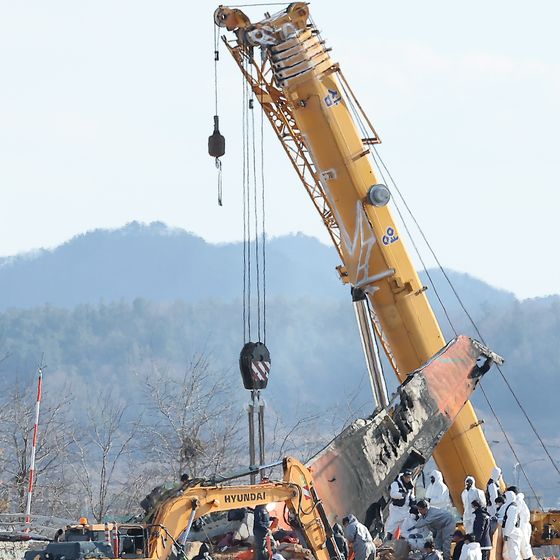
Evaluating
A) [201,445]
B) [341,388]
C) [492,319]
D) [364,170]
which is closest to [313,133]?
[364,170]

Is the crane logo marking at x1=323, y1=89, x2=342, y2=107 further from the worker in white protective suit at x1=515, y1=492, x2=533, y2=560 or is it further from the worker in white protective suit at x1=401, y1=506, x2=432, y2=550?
the worker in white protective suit at x1=401, y1=506, x2=432, y2=550

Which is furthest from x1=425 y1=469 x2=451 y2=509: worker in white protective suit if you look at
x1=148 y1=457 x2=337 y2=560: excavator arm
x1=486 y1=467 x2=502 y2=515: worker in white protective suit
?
x1=148 y1=457 x2=337 y2=560: excavator arm

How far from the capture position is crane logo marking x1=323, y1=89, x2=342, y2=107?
2520 cm

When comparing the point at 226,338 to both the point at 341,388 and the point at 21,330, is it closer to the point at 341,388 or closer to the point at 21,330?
the point at 341,388

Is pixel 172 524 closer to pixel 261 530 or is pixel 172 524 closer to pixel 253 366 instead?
pixel 261 530

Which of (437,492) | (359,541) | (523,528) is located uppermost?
(437,492)

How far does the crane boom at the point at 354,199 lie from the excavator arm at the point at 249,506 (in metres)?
7.72

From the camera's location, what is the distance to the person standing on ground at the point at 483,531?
20.0 m

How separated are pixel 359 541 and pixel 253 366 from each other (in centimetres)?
568

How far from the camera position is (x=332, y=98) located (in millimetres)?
25234

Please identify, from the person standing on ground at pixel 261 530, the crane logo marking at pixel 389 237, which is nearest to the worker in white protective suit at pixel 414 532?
the person standing on ground at pixel 261 530

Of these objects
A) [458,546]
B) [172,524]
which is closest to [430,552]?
[458,546]

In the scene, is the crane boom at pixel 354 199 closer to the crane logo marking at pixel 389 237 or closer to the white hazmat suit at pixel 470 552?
the crane logo marking at pixel 389 237

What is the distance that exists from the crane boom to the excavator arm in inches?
304
